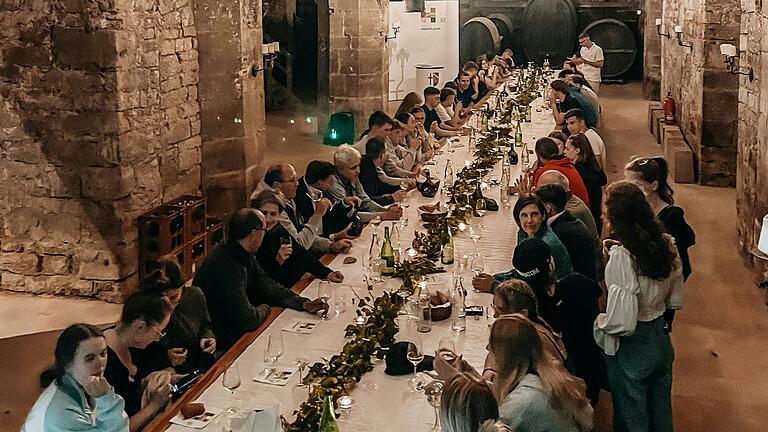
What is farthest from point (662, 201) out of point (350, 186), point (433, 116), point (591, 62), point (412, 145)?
point (591, 62)

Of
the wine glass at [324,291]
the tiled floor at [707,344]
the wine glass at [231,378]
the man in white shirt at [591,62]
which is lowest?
the tiled floor at [707,344]

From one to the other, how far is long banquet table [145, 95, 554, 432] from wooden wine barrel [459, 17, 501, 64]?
14.6m

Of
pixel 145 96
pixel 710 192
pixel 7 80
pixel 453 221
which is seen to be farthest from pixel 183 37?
pixel 710 192

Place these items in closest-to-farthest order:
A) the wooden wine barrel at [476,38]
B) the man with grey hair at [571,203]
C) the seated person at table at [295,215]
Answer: the man with grey hair at [571,203]
the seated person at table at [295,215]
the wooden wine barrel at [476,38]

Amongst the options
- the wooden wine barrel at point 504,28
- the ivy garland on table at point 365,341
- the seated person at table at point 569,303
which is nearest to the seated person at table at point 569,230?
the seated person at table at point 569,303

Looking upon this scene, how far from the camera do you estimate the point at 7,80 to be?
7129mm

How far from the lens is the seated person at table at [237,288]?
4.52 meters

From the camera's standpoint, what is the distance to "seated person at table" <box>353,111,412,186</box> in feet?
26.4

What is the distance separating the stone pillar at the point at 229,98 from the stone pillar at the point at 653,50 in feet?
34.3

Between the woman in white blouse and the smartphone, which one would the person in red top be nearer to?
the smartphone

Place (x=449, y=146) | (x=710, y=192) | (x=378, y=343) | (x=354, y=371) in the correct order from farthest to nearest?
1. (x=710, y=192)
2. (x=449, y=146)
3. (x=378, y=343)
4. (x=354, y=371)

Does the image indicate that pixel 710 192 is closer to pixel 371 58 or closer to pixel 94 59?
pixel 371 58

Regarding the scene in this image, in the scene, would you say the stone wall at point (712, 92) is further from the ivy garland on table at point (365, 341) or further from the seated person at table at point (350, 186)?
the ivy garland on table at point (365, 341)

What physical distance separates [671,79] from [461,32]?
6820 mm
